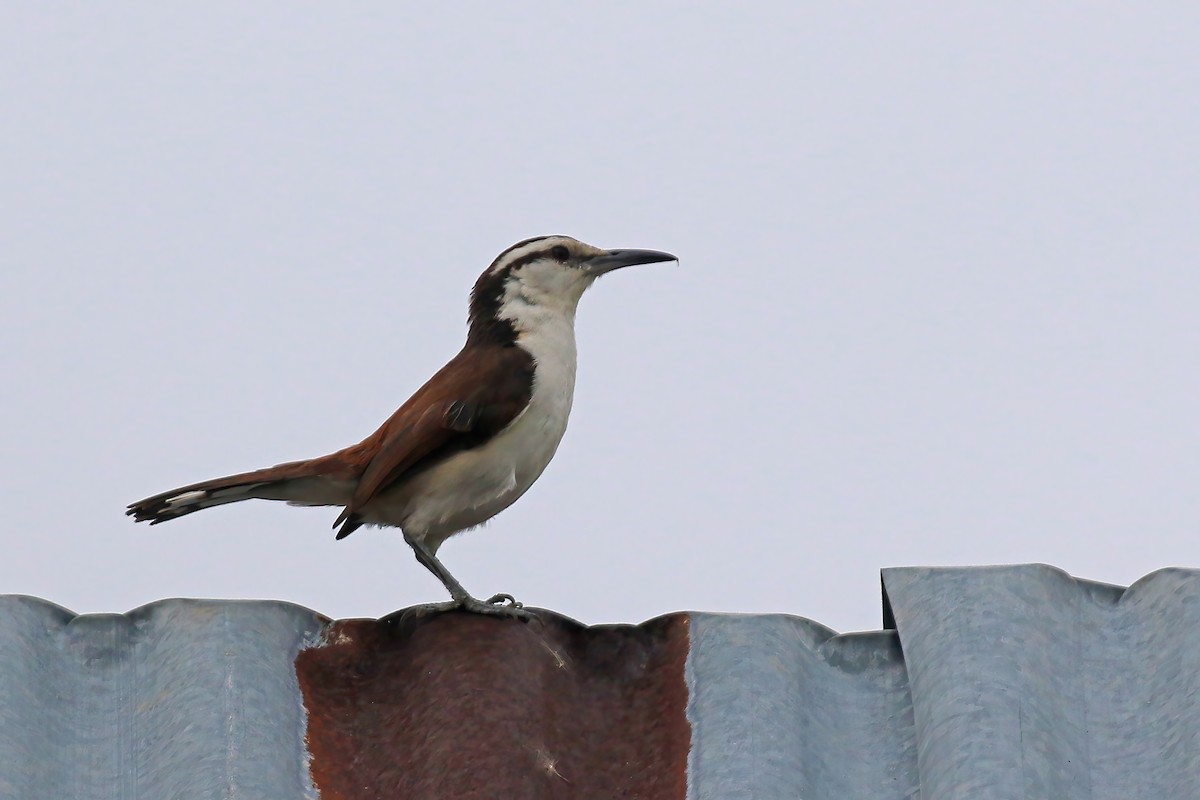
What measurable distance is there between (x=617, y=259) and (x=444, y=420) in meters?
1.38

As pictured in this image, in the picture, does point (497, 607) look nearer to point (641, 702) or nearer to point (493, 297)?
point (641, 702)

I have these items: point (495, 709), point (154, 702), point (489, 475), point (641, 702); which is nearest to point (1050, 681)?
point (641, 702)

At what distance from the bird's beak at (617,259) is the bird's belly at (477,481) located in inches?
36.0

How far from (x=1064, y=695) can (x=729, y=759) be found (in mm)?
821

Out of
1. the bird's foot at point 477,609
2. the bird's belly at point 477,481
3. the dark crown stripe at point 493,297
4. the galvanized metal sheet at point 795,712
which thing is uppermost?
the dark crown stripe at point 493,297

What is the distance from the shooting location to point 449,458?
5.68 metres

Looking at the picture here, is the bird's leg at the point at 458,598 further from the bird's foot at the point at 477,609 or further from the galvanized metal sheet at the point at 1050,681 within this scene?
the galvanized metal sheet at the point at 1050,681

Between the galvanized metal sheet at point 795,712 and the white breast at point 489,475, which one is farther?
the white breast at point 489,475

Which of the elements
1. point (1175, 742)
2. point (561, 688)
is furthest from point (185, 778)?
point (1175, 742)

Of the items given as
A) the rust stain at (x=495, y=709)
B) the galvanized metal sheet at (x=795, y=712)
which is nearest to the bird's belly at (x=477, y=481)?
the rust stain at (x=495, y=709)

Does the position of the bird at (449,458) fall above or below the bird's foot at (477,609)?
above

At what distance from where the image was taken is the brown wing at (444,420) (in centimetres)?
561

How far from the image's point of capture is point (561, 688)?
4.14 metres

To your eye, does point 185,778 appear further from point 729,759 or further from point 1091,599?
point 1091,599
